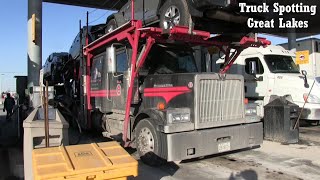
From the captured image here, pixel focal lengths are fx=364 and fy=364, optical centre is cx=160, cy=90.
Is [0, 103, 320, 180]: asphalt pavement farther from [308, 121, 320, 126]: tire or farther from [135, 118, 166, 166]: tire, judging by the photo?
[308, 121, 320, 126]: tire

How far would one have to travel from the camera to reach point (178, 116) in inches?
248

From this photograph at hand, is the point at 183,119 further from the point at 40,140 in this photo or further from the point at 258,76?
the point at 258,76

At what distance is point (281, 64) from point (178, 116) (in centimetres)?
702

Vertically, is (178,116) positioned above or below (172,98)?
below

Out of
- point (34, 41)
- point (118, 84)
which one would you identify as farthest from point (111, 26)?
point (34, 41)

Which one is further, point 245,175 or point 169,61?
point 169,61

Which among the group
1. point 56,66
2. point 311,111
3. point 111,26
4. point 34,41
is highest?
point 34,41

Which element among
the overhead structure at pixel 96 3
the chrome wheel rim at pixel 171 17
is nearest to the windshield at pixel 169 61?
the chrome wheel rim at pixel 171 17

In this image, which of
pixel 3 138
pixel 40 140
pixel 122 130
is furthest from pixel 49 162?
pixel 3 138

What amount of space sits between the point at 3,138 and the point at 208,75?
734 cm

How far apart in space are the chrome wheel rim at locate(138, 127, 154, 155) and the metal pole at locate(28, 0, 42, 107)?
308 inches

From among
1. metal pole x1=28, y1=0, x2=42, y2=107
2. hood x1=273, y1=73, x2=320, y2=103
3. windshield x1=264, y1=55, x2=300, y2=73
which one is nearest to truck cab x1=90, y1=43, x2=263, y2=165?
hood x1=273, y1=73, x2=320, y2=103

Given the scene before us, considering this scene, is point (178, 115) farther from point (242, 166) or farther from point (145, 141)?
point (242, 166)

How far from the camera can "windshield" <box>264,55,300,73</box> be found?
466 inches
